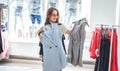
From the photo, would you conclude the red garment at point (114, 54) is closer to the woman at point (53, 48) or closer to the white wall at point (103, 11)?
the woman at point (53, 48)

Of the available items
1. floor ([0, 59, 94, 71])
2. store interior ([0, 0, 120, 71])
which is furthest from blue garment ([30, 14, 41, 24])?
floor ([0, 59, 94, 71])

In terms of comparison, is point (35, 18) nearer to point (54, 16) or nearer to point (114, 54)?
point (54, 16)

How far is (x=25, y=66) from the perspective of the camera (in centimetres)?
500

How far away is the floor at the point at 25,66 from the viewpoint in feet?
15.7

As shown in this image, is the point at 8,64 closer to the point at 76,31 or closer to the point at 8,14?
the point at 8,14

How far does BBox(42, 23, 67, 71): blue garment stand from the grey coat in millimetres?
358

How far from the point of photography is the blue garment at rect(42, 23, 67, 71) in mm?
3062

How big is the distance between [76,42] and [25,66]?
6.51 ft

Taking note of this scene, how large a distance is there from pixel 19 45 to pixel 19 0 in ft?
3.60

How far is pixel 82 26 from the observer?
134 inches

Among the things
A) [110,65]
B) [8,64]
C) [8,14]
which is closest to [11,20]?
[8,14]

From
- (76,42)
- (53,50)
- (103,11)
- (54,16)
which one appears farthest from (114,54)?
(103,11)

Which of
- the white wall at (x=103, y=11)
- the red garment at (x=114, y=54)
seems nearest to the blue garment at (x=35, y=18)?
the white wall at (x=103, y=11)

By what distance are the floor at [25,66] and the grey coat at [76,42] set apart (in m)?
1.42
